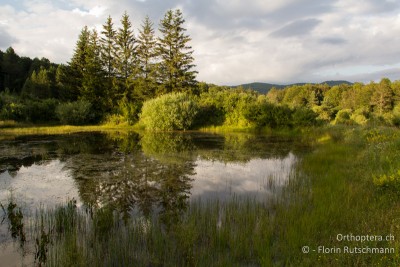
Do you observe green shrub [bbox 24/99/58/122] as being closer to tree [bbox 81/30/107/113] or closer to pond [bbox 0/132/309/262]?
tree [bbox 81/30/107/113]

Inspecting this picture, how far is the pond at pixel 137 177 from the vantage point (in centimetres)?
740

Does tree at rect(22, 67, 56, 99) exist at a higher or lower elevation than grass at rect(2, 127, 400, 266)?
higher

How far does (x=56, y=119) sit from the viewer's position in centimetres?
3288

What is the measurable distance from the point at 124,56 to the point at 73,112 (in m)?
11.7

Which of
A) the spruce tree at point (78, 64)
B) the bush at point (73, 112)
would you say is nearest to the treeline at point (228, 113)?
the bush at point (73, 112)

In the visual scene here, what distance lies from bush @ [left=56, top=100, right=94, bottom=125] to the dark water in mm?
15441

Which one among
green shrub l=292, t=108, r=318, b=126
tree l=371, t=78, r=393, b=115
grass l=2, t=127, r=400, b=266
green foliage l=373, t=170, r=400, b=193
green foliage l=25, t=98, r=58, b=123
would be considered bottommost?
grass l=2, t=127, r=400, b=266

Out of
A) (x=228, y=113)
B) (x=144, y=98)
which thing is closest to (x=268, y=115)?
(x=228, y=113)

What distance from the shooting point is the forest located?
28.3 m

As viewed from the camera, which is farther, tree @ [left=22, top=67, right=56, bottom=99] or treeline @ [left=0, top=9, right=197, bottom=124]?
tree @ [left=22, top=67, right=56, bottom=99]

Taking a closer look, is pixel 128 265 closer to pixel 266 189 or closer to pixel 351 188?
pixel 266 189

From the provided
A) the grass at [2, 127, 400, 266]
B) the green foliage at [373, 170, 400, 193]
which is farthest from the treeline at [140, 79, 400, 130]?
the grass at [2, 127, 400, 266]

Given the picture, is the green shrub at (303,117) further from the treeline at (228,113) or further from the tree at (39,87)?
the tree at (39,87)

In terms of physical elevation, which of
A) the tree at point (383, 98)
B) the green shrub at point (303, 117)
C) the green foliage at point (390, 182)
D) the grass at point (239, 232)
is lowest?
the grass at point (239, 232)
